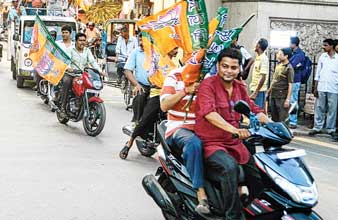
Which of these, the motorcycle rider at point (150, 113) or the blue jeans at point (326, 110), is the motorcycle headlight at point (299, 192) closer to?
the motorcycle rider at point (150, 113)

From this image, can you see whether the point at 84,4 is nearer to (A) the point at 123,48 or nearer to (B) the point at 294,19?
(A) the point at 123,48

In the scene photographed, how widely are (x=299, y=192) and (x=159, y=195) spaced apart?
138 centimetres

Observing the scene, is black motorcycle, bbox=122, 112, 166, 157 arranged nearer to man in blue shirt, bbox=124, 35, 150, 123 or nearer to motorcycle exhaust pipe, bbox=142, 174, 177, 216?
man in blue shirt, bbox=124, 35, 150, 123

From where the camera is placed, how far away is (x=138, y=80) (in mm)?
9867

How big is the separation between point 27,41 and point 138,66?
9.54m

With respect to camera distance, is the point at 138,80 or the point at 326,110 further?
the point at 326,110

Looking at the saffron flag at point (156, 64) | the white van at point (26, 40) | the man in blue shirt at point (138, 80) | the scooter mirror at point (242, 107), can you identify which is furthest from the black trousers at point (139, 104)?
the white van at point (26, 40)

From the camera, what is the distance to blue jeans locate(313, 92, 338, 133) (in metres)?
12.1

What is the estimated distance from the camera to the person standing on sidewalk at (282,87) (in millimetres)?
11453

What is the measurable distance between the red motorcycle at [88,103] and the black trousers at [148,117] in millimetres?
2078

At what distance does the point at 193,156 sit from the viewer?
16.5 feet

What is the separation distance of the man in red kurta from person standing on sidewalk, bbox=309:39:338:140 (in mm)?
7192

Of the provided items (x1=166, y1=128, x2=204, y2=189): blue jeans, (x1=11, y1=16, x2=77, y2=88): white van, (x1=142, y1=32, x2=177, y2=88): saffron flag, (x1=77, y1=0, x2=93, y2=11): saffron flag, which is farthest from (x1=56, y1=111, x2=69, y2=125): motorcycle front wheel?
(x1=77, y1=0, x2=93, y2=11): saffron flag

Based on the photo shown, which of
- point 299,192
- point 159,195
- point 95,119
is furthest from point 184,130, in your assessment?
point 95,119
